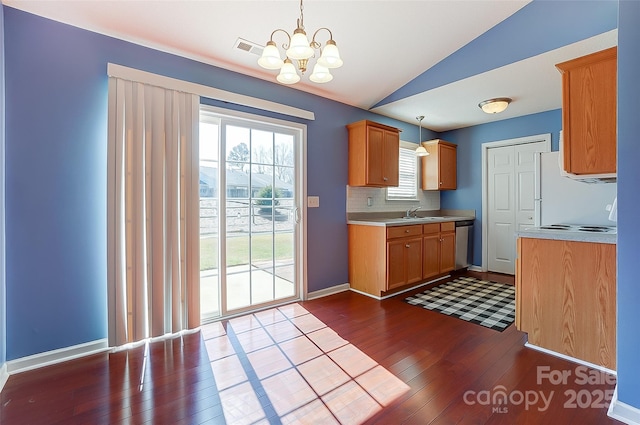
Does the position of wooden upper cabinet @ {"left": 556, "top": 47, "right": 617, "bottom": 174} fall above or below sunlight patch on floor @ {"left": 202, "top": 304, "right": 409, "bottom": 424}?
above

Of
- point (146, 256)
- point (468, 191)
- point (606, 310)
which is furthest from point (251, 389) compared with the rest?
point (468, 191)

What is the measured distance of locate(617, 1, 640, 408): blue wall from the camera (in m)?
1.51

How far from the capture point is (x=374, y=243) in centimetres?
359

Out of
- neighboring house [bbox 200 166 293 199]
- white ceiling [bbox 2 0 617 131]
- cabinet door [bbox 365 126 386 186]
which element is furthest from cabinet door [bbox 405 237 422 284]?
white ceiling [bbox 2 0 617 131]

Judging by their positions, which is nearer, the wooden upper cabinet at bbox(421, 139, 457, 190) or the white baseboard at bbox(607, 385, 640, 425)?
the white baseboard at bbox(607, 385, 640, 425)

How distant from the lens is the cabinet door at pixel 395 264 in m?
3.46

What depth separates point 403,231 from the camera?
3.63 meters

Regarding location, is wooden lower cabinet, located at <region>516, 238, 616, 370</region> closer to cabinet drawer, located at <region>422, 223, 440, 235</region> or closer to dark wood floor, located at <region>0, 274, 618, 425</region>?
dark wood floor, located at <region>0, 274, 618, 425</region>

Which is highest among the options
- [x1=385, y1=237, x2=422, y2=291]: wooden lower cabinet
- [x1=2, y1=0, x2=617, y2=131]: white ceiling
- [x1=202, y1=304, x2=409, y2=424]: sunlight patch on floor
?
[x1=2, y1=0, x2=617, y2=131]: white ceiling

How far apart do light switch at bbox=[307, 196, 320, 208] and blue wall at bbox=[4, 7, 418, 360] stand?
1.92m

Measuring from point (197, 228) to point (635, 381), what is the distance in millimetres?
3003

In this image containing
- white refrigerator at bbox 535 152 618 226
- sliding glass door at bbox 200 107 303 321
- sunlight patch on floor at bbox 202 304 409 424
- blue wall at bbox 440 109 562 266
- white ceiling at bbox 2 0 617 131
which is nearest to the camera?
sunlight patch on floor at bbox 202 304 409 424

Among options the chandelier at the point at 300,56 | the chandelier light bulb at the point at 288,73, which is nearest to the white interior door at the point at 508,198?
the chandelier at the point at 300,56

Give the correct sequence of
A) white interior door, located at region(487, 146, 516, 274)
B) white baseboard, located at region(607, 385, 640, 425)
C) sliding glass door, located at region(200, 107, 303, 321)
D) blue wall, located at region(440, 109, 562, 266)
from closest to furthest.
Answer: white baseboard, located at region(607, 385, 640, 425) < sliding glass door, located at region(200, 107, 303, 321) < blue wall, located at region(440, 109, 562, 266) < white interior door, located at region(487, 146, 516, 274)
